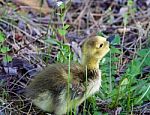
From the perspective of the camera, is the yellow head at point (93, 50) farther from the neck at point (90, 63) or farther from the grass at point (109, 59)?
the grass at point (109, 59)

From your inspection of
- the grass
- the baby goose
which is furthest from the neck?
the grass

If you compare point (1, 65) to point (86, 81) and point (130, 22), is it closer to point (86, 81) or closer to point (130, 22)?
point (86, 81)

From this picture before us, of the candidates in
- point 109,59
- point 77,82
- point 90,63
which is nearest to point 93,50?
point 90,63

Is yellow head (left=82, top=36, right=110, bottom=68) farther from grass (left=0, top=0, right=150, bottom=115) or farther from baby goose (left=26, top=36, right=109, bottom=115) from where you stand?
grass (left=0, top=0, right=150, bottom=115)

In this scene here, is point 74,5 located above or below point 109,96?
above

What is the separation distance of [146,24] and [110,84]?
132 centimetres

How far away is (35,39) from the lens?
4.39m

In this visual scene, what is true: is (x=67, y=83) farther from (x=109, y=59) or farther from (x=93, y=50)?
(x=109, y=59)

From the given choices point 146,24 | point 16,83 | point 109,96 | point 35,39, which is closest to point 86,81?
point 109,96

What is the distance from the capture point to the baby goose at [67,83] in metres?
3.30

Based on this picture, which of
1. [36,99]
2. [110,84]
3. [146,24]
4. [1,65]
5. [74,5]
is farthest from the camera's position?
[74,5]

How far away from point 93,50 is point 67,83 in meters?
0.26

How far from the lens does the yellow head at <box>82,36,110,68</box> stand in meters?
3.37

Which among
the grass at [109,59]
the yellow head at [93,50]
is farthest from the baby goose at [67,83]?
the grass at [109,59]
